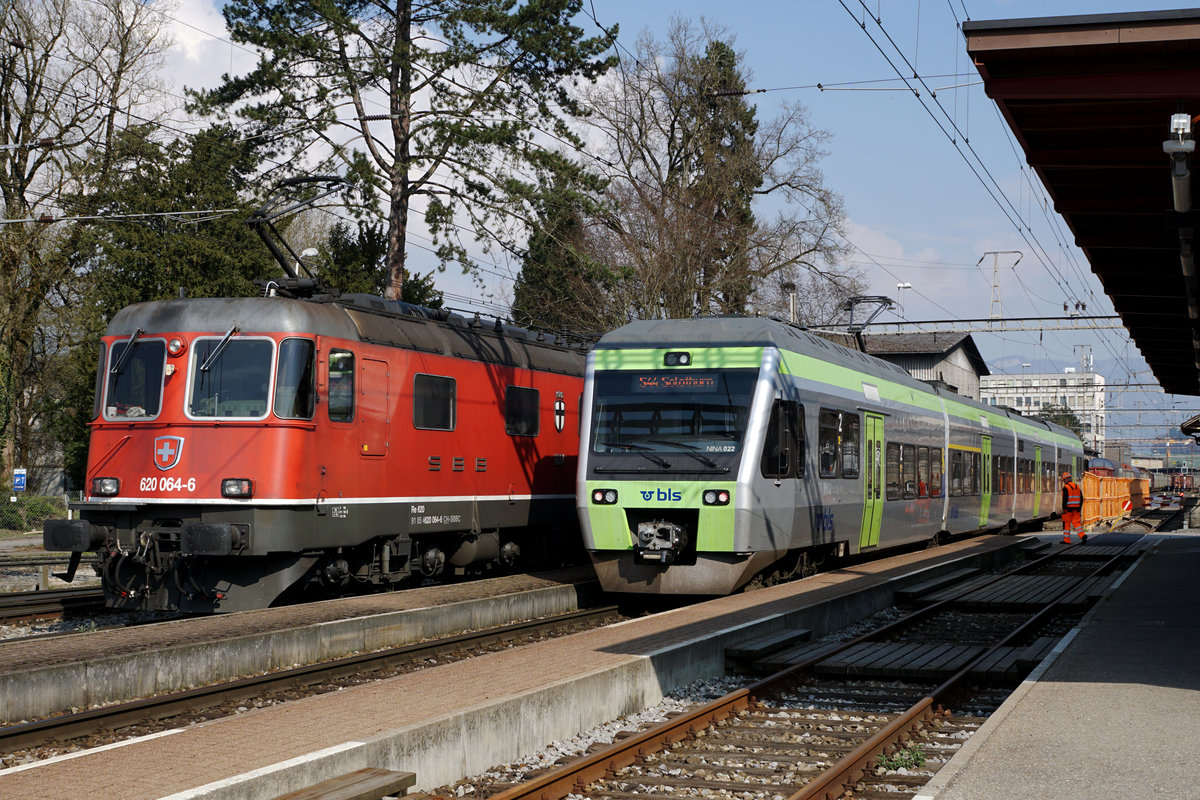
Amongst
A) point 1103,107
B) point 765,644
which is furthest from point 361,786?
point 1103,107

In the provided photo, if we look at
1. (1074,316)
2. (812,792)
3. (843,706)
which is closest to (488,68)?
(843,706)

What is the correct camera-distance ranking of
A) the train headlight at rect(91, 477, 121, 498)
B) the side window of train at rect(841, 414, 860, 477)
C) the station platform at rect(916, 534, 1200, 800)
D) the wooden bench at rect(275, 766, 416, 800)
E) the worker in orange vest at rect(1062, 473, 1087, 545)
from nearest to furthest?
the wooden bench at rect(275, 766, 416, 800) → the station platform at rect(916, 534, 1200, 800) → the train headlight at rect(91, 477, 121, 498) → the side window of train at rect(841, 414, 860, 477) → the worker in orange vest at rect(1062, 473, 1087, 545)

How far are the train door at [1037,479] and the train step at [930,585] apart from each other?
15800 millimetres

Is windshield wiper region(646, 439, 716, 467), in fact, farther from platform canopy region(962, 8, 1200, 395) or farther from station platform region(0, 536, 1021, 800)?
platform canopy region(962, 8, 1200, 395)

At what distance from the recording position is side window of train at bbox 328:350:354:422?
13695 millimetres

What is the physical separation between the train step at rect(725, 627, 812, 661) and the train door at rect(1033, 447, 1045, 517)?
2514cm

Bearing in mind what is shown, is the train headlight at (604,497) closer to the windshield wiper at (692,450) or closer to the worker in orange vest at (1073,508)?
the windshield wiper at (692,450)

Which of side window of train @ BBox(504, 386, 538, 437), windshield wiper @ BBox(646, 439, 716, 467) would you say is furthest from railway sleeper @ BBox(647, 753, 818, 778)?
side window of train @ BBox(504, 386, 538, 437)

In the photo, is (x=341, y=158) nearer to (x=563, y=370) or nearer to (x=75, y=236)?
(x=563, y=370)

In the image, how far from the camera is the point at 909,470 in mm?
21047

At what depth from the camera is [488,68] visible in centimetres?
2645

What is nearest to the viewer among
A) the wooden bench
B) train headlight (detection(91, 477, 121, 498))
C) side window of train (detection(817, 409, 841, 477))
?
the wooden bench

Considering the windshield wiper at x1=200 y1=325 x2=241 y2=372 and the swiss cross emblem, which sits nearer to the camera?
the swiss cross emblem

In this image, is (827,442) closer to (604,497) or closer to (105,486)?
(604,497)
